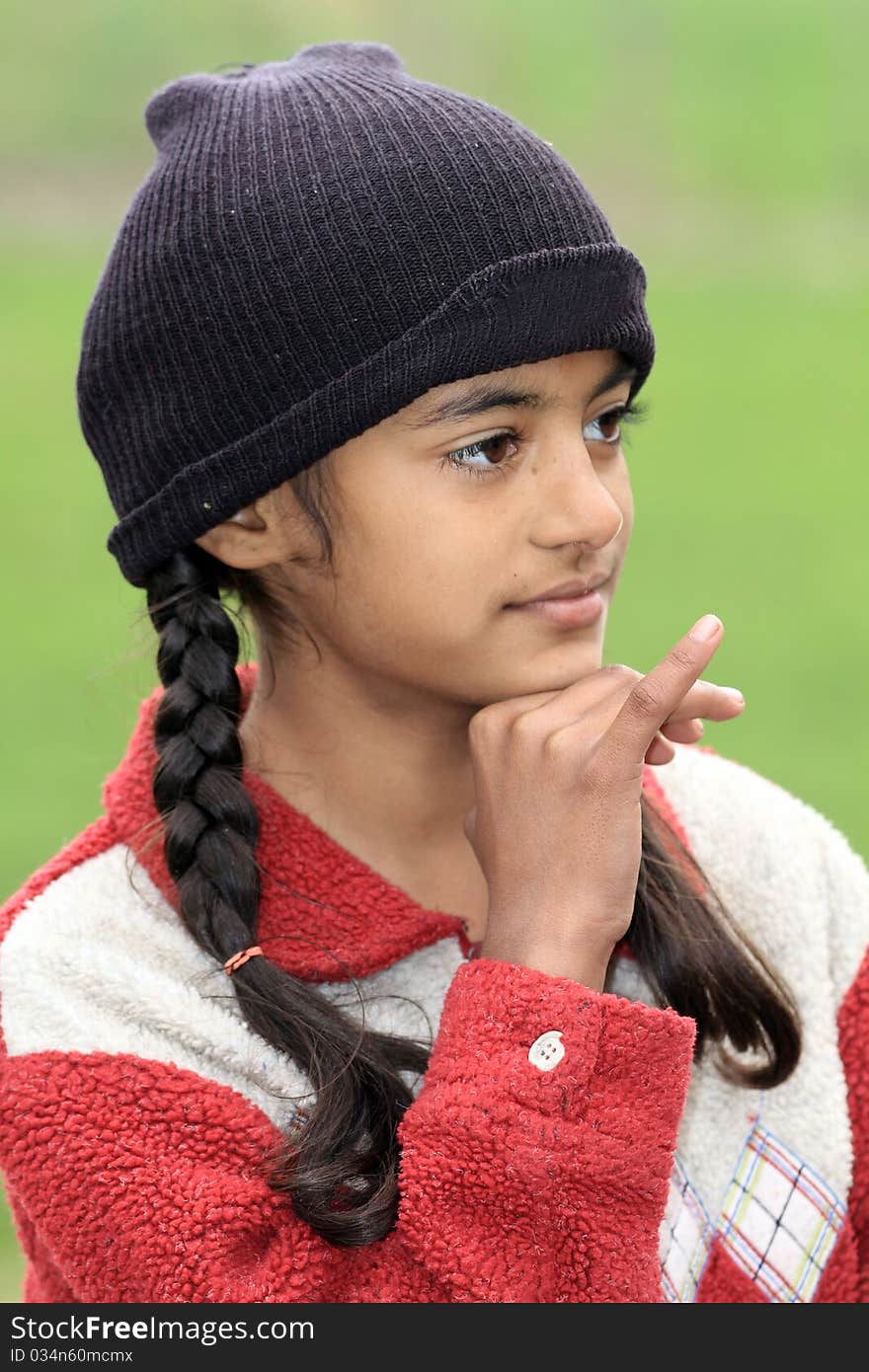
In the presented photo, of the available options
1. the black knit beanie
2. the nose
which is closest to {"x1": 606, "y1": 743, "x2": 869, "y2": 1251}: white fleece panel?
the nose

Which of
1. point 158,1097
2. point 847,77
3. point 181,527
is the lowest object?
point 158,1097

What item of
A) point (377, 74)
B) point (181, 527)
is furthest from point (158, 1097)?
point (377, 74)

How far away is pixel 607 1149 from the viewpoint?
5.27ft

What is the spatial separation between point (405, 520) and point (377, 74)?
0.52 m

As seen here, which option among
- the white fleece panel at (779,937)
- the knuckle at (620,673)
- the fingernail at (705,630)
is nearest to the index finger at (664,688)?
the fingernail at (705,630)

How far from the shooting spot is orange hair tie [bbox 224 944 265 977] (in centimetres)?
178

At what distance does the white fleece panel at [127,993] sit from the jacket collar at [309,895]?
0.05 meters

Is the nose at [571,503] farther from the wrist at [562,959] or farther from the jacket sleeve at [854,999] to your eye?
the jacket sleeve at [854,999]

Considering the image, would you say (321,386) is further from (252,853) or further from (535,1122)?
(535,1122)

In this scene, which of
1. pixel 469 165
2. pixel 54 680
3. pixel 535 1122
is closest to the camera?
pixel 535 1122

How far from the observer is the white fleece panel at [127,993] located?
1736mm

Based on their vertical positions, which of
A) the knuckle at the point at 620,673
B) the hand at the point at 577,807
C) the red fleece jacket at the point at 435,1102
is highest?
the knuckle at the point at 620,673

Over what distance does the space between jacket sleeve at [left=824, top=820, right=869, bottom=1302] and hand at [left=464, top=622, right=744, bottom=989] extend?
313 millimetres
